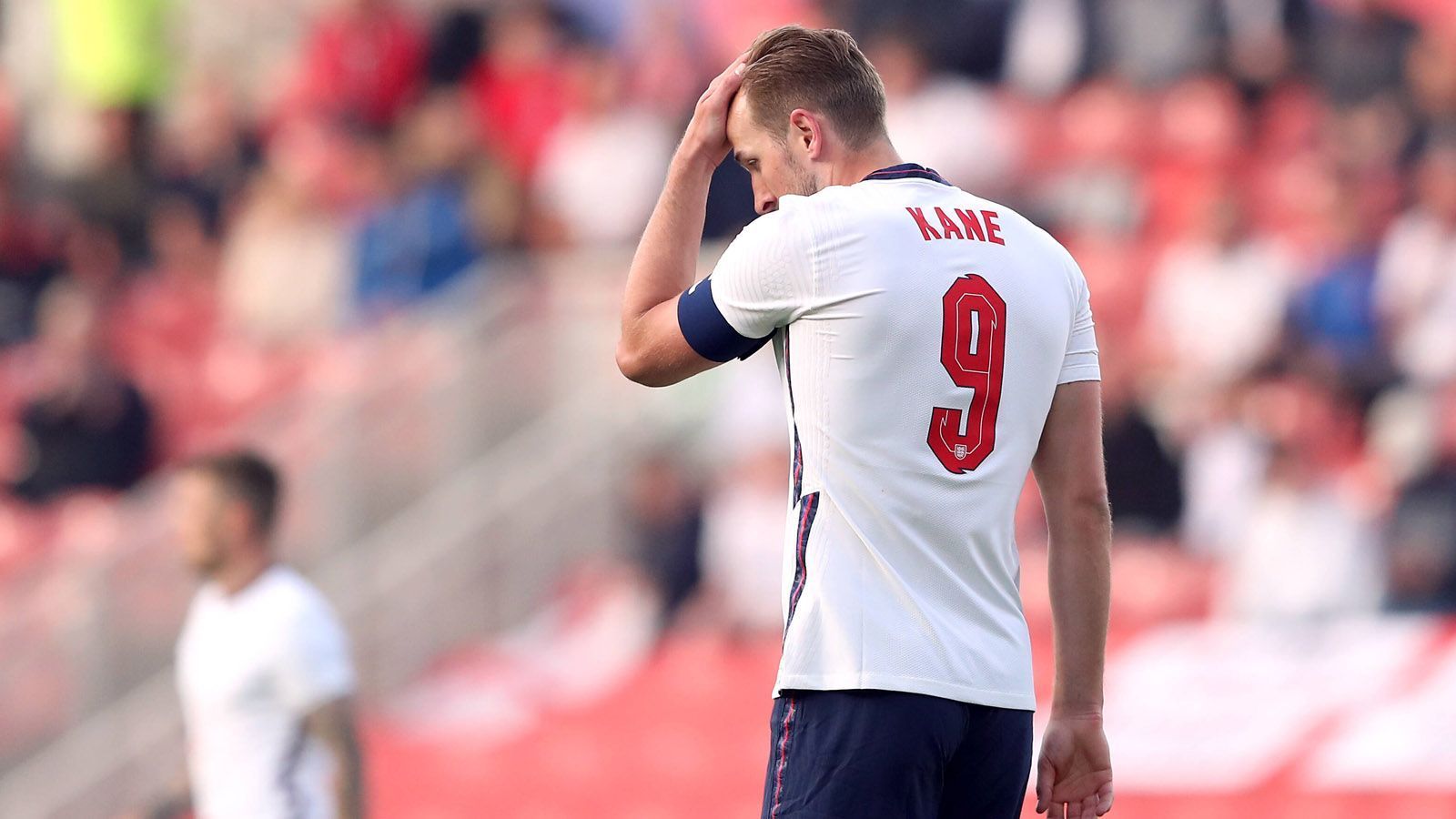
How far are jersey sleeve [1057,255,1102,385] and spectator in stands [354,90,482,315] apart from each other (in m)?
8.62

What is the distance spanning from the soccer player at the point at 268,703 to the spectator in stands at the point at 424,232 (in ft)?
21.3

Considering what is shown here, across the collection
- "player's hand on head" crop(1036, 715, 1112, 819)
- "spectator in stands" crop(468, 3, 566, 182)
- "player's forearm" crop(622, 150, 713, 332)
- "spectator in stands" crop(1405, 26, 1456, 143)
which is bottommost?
"player's hand on head" crop(1036, 715, 1112, 819)

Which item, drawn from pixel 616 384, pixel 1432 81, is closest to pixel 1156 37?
pixel 1432 81

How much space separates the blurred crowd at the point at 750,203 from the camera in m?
8.68

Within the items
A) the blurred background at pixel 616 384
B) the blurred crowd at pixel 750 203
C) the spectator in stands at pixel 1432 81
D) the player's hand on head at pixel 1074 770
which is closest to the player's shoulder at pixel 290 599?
the player's hand on head at pixel 1074 770

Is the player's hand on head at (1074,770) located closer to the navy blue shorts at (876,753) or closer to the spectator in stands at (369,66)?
the navy blue shorts at (876,753)

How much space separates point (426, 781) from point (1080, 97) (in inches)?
206

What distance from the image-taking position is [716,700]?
29.4 ft

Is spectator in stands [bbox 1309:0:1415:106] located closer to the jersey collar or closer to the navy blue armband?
the jersey collar

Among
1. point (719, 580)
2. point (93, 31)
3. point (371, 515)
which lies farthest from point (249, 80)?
point (719, 580)

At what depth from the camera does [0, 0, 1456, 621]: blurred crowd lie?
8680mm

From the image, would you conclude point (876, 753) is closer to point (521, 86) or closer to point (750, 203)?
point (750, 203)

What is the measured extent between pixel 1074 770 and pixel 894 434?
66 centimetres

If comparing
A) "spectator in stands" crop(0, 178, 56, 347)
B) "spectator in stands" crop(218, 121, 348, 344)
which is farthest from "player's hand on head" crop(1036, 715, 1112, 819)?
"spectator in stands" crop(0, 178, 56, 347)
